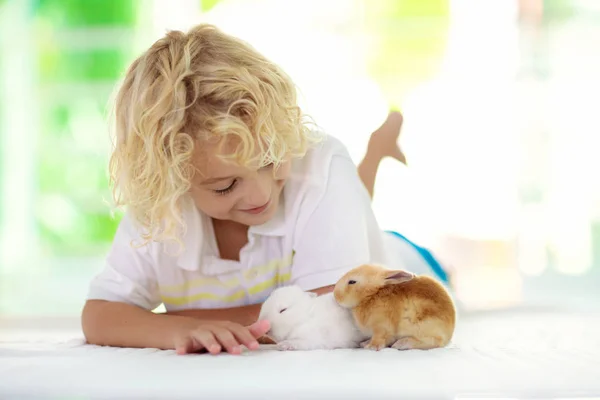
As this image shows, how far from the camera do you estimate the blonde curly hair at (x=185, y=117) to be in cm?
120

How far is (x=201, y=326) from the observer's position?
44.2 inches

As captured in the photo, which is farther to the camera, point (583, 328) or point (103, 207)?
point (103, 207)

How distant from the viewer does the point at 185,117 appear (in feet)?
3.96

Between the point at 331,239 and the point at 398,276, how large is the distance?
0.88 ft

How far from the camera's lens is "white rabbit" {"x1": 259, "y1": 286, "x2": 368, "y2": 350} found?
1099 millimetres

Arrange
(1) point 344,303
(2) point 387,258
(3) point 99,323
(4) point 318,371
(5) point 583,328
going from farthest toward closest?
1. (2) point 387,258
2. (5) point 583,328
3. (3) point 99,323
4. (1) point 344,303
5. (4) point 318,371

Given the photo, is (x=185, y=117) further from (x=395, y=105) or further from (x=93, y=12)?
(x=93, y=12)

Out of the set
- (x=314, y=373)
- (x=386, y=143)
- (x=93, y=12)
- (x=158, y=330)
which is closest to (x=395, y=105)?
(x=386, y=143)

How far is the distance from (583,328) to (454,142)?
1568 millimetres

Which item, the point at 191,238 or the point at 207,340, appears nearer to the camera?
the point at 207,340

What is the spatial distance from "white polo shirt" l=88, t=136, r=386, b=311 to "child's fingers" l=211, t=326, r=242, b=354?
0.77ft

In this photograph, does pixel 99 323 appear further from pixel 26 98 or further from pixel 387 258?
pixel 26 98

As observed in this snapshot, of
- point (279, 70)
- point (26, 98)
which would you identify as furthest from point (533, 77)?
point (26, 98)

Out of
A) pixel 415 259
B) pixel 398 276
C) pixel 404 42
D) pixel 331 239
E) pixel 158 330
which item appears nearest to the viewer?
pixel 398 276
